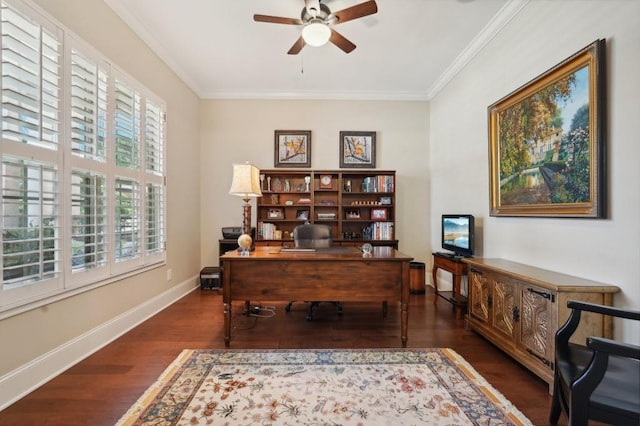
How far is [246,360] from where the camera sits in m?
2.07

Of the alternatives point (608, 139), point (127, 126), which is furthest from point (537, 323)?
point (127, 126)

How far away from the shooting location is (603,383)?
114 centimetres

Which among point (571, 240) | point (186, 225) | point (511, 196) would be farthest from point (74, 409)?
point (511, 196)

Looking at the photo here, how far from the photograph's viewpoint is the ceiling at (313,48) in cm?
253

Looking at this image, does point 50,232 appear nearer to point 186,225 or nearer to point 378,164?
point 186,225

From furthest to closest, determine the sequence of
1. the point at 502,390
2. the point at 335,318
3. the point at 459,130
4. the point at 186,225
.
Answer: the point at 186,225 < the point at 459,130 < the point at 335,318 < the point at 502,390

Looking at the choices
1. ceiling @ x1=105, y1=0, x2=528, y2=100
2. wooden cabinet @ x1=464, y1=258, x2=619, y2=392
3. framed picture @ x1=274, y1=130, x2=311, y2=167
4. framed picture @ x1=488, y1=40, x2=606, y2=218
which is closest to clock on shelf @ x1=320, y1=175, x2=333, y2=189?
framed picture @ x1=274, y1=130, x2=311, y2=167

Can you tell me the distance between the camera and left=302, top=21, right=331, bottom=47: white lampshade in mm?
2182

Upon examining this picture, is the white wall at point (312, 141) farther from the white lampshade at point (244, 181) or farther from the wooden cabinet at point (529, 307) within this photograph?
the wooden cabinet at point (529, 307)

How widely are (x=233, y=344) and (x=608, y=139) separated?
306 centimetres

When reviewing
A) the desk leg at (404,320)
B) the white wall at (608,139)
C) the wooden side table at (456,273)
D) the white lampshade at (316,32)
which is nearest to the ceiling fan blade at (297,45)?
the white lampshade at (316,32)

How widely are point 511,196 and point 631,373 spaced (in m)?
1.66

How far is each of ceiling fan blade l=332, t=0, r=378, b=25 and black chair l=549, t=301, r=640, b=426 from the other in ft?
7.87

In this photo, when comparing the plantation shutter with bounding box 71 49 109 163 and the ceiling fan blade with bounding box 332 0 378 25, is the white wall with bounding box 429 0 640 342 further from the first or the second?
the plantation shutter with bounding box 71 49 109 163
